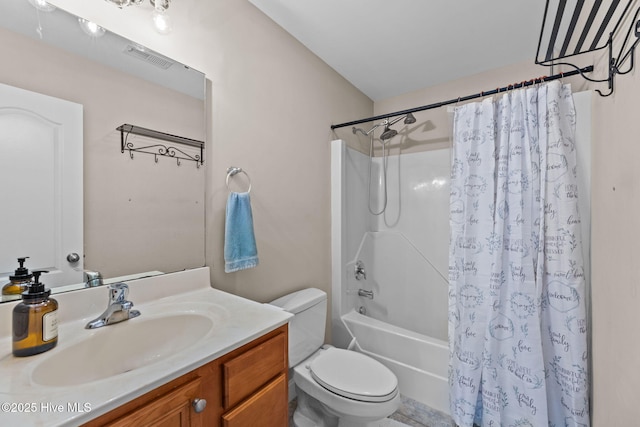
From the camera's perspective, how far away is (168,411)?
2.09 feet

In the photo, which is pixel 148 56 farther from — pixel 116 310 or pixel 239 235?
pixel 116 310

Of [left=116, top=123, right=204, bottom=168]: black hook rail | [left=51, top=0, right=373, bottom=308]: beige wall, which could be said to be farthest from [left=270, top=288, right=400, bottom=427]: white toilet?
[left=116, top=123, right=204, bottom=168]: black hook rail

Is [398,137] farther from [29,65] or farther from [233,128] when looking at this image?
[29,65]

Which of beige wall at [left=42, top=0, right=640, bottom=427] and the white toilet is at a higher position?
beige wall at [left=42, top=0, right=640, bottom=427]

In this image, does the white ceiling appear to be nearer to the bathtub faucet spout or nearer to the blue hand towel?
the blue hand towel

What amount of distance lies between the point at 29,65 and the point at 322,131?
5.10 ft

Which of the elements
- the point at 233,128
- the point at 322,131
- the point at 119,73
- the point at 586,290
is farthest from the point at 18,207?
the point at 586,290

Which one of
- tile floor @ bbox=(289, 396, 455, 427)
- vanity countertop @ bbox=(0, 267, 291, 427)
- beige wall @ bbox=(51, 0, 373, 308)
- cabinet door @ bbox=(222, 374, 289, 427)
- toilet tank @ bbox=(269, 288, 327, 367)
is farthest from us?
tile floor @ bbox=(289, 396, 455, 427)

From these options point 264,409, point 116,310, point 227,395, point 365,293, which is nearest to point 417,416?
point 365,293

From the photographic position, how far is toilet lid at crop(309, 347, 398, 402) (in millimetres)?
1311

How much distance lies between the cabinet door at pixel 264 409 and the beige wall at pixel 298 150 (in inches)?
23.6

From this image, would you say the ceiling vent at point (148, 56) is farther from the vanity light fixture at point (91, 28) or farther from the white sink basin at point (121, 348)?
the white sink basin at point (121, 348)

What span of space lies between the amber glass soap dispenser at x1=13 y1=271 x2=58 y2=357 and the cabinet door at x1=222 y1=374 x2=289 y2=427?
52cm

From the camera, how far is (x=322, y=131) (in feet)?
6.82
